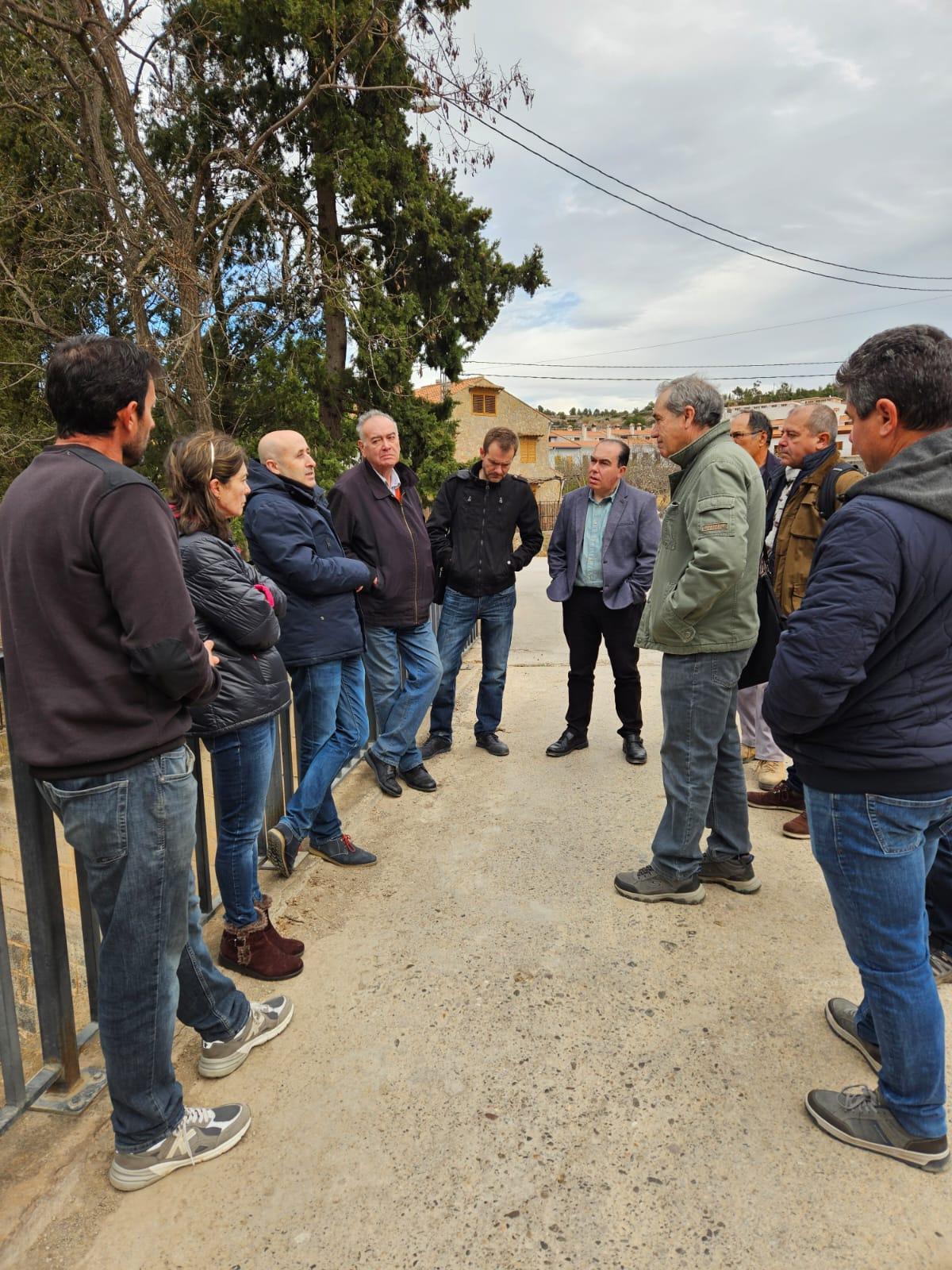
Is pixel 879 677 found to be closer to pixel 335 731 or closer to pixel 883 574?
pixel 883 574

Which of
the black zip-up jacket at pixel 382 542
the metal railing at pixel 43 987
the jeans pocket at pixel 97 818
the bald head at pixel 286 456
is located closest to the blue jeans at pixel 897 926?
the jeans pocket at pixel 97 818

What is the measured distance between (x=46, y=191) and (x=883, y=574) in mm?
16115

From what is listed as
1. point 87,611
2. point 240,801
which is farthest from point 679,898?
point 87,611

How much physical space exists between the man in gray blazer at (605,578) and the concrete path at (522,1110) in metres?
1.63

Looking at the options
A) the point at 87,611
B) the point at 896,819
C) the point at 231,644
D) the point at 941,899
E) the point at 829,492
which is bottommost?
the point at 941,899

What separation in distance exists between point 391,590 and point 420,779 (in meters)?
1.11

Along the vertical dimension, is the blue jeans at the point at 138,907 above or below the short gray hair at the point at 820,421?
below

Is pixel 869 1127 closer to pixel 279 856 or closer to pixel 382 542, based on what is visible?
pixel 279 856

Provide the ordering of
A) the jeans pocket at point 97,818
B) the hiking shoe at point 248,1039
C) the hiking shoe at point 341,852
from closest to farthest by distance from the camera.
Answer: the jeans pocket at point 97,818 → the hiking shoe at point 248,1039 → the hiking shoe at point 341,852

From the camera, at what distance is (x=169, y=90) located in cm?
1180

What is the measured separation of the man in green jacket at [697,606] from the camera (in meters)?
2.92

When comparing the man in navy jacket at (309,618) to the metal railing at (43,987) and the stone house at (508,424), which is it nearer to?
the metal railing at (43,987)

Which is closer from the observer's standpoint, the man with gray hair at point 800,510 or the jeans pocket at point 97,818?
the jeans pocket at point 97,818

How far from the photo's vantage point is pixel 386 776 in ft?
14.5
